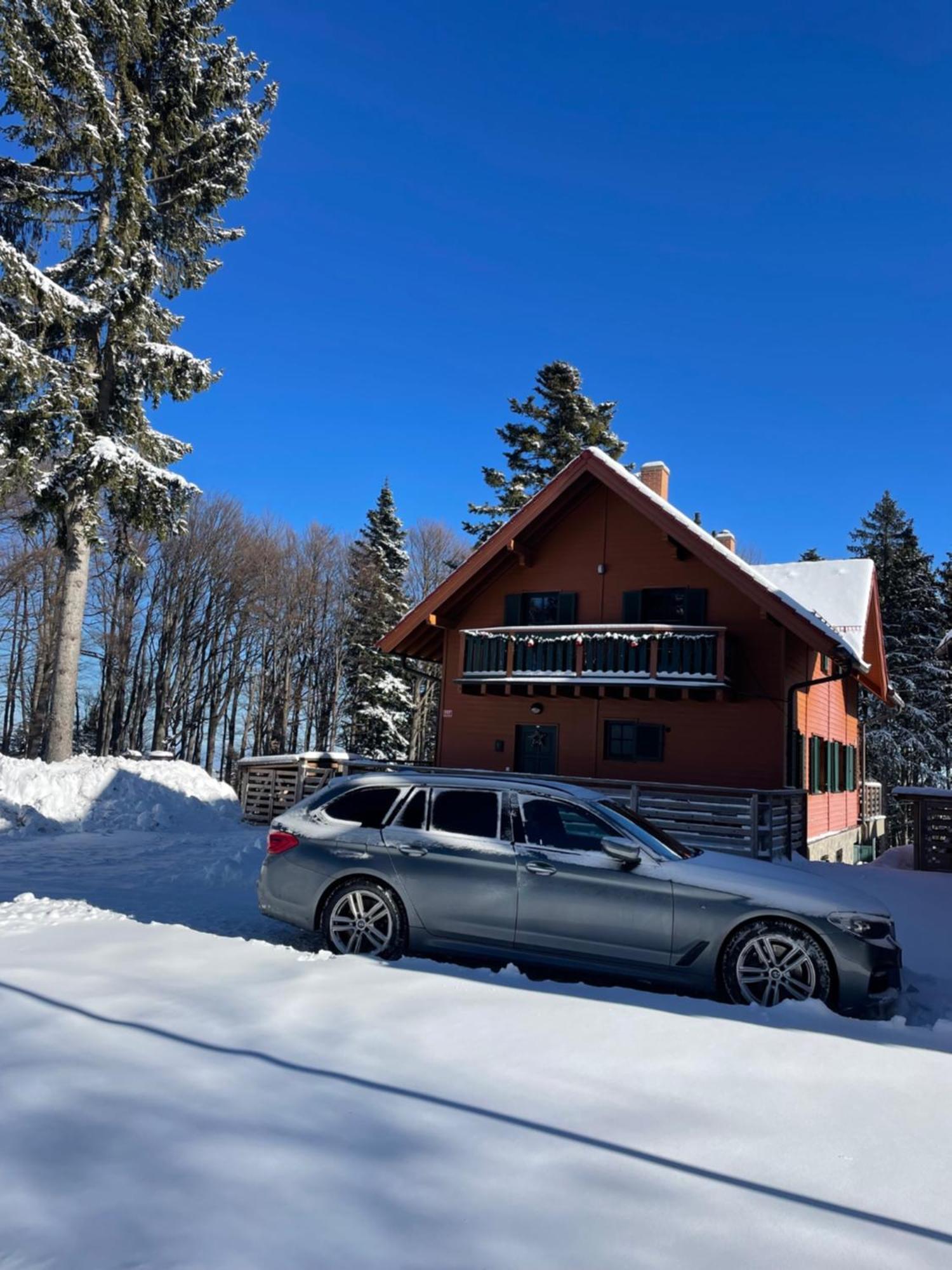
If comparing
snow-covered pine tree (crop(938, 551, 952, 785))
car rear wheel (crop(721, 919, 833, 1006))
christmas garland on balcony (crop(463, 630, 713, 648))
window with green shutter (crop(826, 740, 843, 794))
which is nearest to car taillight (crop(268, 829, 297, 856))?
car rear wheel (crop(721, 919, 833, 1006))

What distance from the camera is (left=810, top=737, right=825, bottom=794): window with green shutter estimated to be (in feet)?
62.6

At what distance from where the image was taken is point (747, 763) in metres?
17.2

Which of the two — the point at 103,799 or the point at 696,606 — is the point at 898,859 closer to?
the point at 696,606

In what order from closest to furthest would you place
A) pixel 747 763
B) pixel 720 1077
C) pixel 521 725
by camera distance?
pixel 720 1077 → pixel 747 763 → pixel 521 725

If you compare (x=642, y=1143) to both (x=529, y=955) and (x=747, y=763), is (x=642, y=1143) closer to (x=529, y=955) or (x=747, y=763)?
(x=529, y=955)

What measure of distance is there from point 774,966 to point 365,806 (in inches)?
132

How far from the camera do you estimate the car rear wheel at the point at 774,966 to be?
17.9 ft

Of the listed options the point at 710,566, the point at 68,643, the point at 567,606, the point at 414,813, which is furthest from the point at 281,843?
the point at 68,643

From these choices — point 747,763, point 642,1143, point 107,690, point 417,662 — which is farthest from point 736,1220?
point 107,690

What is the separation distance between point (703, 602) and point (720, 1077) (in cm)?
1544

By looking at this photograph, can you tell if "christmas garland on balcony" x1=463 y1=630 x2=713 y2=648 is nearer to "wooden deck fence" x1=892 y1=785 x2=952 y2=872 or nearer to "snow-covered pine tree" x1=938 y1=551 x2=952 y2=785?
"wooden deck fence" x1=892 y1=785 x2=952 y2=872

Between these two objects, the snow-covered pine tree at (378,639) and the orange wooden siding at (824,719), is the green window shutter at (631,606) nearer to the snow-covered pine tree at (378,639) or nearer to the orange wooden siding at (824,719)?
the orange wooden siding at (824,719)

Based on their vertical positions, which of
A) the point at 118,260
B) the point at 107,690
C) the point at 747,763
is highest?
the point at 118,260

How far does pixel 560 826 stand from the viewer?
6.29m
